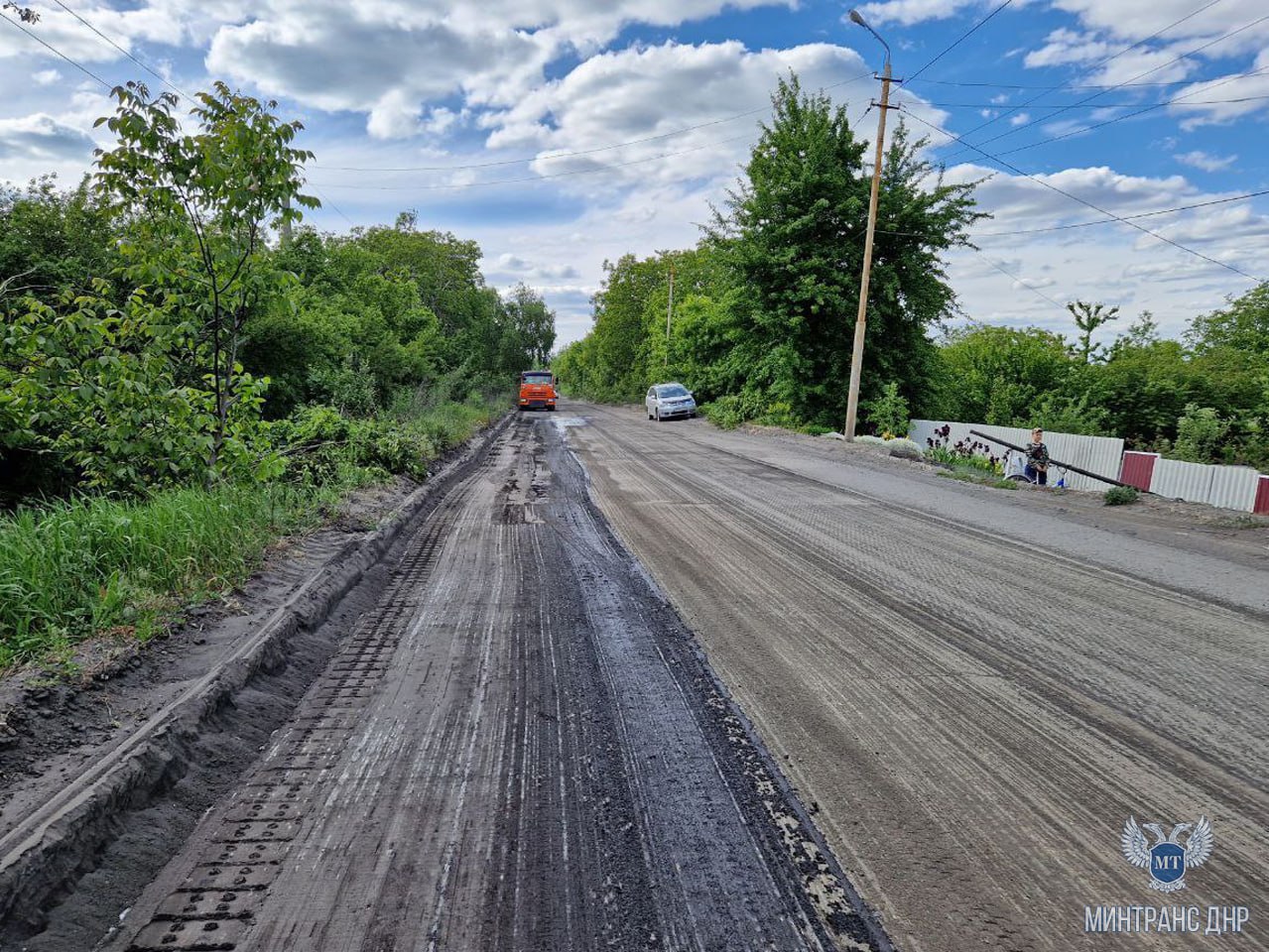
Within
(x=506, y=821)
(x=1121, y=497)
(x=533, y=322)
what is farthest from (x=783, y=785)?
(x=533, y=322)

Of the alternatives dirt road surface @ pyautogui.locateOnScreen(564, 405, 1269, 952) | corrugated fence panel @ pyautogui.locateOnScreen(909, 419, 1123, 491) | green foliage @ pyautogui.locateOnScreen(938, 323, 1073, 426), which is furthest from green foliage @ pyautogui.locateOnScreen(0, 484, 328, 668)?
green foliage @ pyautogui.locateOnScreen(938, 323, 1073, 426)

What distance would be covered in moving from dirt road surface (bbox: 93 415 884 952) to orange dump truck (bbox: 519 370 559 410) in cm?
3349

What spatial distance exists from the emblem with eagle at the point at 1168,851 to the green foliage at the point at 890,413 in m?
18.4

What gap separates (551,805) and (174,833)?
130 centimetres

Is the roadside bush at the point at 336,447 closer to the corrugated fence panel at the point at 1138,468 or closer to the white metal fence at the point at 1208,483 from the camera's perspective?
the white metal fence at the point at 1208,483

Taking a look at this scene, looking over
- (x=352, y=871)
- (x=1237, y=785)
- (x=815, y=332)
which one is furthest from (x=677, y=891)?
(x=815, y=332)

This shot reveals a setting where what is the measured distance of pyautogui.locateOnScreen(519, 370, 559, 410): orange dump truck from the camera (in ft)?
121

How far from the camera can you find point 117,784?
229 cm

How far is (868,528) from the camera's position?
718 centimetres

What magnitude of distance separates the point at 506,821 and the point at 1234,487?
15238 mm

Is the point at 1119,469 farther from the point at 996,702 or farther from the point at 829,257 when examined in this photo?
the point at 996,702

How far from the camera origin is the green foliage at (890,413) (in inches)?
790

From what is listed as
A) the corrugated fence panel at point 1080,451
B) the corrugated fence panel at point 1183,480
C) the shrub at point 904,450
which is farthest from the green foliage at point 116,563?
the corrugated fence panel at point 1080,451

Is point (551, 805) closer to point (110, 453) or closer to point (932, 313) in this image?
point (110, 453)
